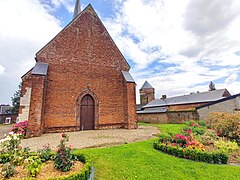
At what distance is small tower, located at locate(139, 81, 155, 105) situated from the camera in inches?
1846

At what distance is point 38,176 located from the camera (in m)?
3.54

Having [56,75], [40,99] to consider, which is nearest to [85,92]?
[56,75]

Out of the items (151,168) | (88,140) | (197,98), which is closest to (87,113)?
(88,140)

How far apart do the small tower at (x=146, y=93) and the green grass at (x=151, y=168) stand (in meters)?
42.1

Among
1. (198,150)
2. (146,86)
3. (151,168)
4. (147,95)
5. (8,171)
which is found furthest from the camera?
(146,86)

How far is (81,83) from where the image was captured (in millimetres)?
12828

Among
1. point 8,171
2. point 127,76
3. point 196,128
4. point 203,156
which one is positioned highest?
point 127,76

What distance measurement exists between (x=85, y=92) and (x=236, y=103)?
1459cm

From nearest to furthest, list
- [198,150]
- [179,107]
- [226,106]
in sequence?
1. [198,150]
2. [226,106]
3. [179,107]

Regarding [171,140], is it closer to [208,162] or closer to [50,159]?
[208,162]

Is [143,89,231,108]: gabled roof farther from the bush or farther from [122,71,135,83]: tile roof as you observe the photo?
the bush

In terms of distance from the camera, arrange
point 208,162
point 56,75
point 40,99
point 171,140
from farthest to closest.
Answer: point 56,75, point 40,99, point 171,140, point 208,162

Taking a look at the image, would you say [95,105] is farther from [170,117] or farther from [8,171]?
[170,117]

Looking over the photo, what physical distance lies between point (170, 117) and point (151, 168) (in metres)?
17.6
